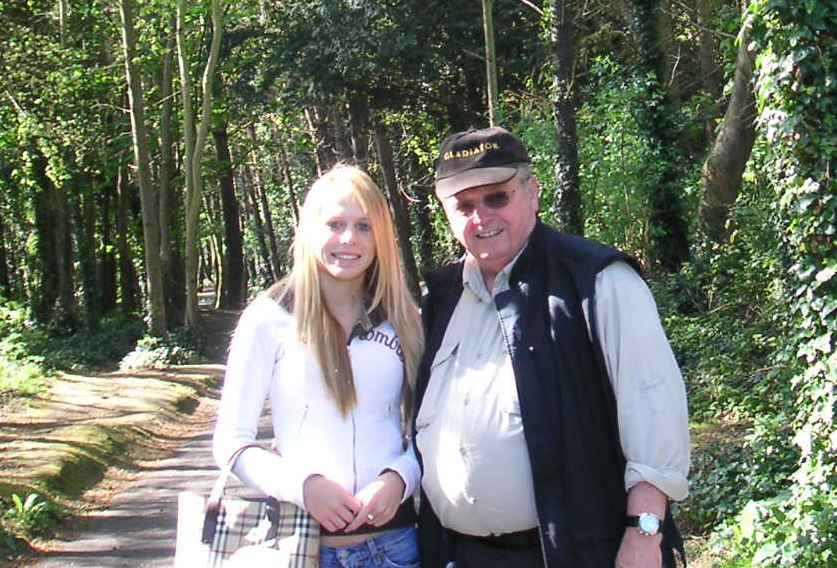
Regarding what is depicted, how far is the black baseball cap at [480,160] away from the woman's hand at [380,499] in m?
0.91

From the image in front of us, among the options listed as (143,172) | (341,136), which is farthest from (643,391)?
(341,136)

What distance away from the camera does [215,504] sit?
3211 mm

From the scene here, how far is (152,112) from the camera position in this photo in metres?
30.6

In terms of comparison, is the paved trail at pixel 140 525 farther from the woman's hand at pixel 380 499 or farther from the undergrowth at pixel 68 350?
the undergrowth at pixel 68 350

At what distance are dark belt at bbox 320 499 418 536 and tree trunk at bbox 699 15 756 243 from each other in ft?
41.5

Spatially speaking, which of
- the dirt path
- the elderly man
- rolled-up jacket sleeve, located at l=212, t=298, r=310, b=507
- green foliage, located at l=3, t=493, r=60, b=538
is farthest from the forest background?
rolled-up jacket sleeve, located at l=212, t=298, r=310, b=507

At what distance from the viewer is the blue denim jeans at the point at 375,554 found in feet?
10.7

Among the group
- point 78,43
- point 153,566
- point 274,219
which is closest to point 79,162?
point 78,43

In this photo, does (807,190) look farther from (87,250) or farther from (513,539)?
(87,250)

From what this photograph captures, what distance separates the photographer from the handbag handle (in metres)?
3.19

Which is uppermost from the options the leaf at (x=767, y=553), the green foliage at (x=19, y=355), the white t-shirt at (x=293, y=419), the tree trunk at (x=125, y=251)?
the tree trunk at (x=125, y=251)

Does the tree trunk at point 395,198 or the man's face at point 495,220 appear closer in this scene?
the man's face at point 495,220

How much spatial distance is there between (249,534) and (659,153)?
15.8 metres

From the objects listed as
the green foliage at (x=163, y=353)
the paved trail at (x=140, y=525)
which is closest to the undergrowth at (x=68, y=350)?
the green foliage at (x=163, y=353)
